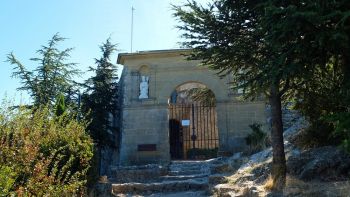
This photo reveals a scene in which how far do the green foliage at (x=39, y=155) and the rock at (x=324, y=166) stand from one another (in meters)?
3.96

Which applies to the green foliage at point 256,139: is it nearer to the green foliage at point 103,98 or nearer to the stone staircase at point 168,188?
the stone staircase at point 168,188

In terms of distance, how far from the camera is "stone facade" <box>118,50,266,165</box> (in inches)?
623

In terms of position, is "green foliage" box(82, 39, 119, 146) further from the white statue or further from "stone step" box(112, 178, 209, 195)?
"stone step" box(112, 178, 209, 195)

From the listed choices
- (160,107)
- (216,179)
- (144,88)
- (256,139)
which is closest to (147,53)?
(144,88)

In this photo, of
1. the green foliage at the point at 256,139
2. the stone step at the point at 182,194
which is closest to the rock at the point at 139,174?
the stone step at the point at 182,194

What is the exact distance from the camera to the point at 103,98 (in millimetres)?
16875

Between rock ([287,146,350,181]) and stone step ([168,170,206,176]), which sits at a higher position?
rock ([287,146,350,181])

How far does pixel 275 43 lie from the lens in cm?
549

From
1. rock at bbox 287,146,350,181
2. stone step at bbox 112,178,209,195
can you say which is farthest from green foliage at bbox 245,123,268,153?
rock at bbox 287,146,350,181

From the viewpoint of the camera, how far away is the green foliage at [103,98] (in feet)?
51.8

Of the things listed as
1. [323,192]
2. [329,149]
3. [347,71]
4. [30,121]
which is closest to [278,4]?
[347,71]

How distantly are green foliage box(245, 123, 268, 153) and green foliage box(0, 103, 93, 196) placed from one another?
6.46 meters

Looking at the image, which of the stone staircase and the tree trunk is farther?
the stone staircase

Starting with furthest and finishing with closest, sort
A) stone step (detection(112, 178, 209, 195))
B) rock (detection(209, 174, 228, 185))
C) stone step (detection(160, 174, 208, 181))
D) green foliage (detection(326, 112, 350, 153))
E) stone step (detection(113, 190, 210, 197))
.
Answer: stone step (detection(160, 174, 208, 181)), stone step (detection(112, 178, 209, 195)), rock (detection(209, 174, 228, 185)), stone step (detection(113, 190, 210, 197)), green foliage (detection(326, 112, 350, 153))
